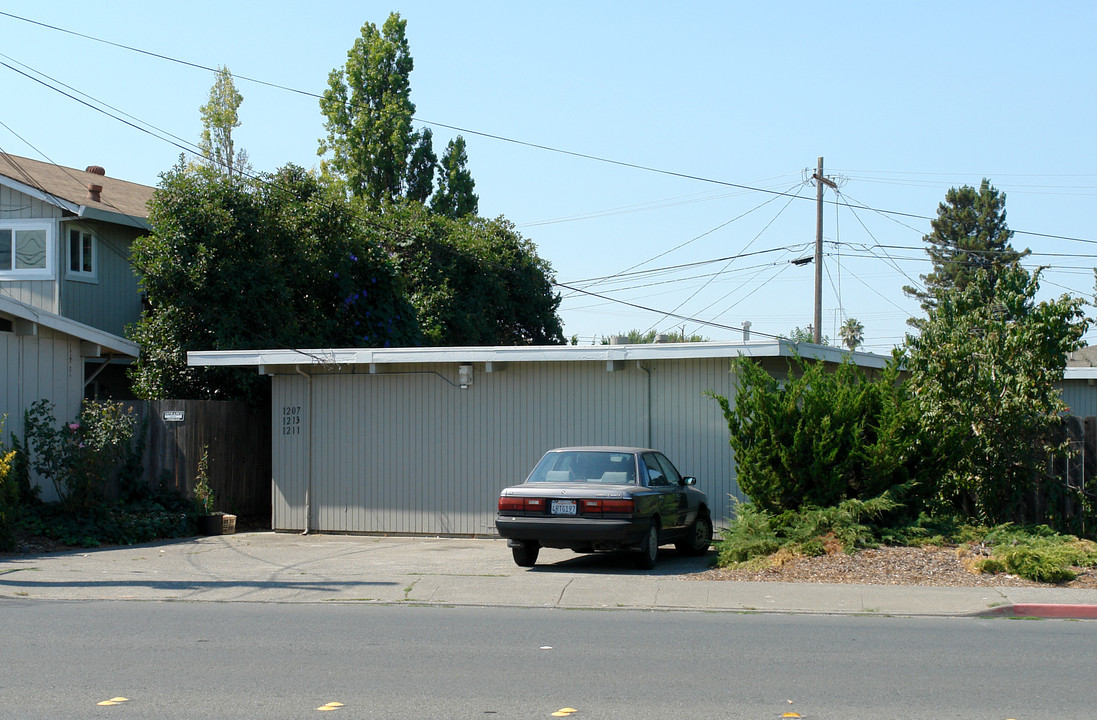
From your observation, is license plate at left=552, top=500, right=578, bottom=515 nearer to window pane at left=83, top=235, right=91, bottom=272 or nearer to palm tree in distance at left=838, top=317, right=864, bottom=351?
window pane at left=83, top=235, right=91, bottom=272

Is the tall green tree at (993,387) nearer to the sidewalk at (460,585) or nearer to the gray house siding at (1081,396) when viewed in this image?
the sidewalk at (460,585)

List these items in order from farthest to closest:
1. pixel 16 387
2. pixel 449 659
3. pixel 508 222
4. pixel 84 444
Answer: pixel 508 222 < pixel 16 387 < pixel 84 444 < pixel 449 659

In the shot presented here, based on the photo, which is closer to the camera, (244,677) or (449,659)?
(244,677)

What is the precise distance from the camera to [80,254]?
2331 centimetres

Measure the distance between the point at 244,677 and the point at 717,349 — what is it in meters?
9.47

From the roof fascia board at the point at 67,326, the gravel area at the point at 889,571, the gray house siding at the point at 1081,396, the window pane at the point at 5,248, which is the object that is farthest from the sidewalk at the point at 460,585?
the gray house siding at the point at 1081,396

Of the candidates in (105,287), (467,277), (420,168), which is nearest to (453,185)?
(420,168)

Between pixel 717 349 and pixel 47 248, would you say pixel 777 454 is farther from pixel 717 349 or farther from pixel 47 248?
pixel 47 248

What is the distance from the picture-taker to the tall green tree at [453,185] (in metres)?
38.8

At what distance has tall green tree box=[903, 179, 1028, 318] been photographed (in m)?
52.0

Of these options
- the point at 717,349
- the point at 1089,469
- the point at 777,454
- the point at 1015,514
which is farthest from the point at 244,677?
the point at 1089,469

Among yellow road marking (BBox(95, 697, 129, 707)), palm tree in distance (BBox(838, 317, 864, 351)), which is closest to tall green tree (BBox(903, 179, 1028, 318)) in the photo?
palm tree in distance (BBox(838, 317, 864, 351))

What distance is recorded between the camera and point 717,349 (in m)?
15.5

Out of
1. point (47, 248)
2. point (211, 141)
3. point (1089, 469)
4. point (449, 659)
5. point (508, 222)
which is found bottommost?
point (449, 659)
